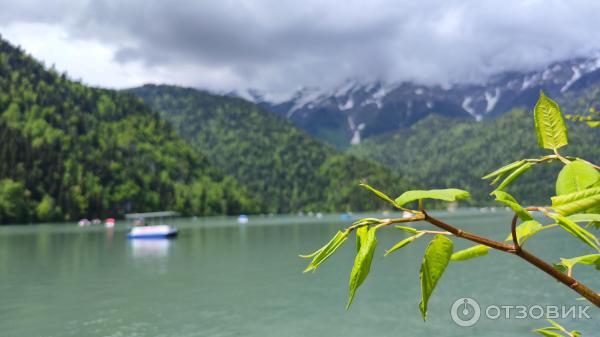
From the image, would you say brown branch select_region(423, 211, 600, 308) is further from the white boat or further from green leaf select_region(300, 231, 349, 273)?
the white boat

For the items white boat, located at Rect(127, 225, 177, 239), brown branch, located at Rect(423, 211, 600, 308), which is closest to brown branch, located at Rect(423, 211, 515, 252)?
brown branch, located at Rect(423, 211, 600, 308)

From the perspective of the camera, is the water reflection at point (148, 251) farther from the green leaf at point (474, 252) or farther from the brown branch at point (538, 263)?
A: the brown branch at point (538, 263)

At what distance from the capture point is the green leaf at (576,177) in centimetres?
133

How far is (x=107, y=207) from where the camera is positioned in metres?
184

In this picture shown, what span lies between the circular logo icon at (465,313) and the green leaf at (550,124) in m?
26.8

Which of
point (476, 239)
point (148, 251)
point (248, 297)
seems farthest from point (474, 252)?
point (148, 251)

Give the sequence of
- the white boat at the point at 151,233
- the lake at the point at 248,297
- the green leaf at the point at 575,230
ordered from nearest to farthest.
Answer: the green leaf at the point at 575,230, the lake at the point at 248,297, the white boat at the point at 151,233

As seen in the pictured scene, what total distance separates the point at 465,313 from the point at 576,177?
2989 cm

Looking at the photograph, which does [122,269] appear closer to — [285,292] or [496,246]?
[285,292]

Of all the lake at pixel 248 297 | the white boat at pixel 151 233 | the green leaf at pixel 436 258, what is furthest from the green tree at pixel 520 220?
the white boat at pixel 151 233

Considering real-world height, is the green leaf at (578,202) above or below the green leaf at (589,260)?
above

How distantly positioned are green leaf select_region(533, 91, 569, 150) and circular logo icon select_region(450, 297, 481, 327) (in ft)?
88.1

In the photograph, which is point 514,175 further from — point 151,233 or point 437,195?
point 151,233

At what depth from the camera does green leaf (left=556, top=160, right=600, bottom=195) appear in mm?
1330
